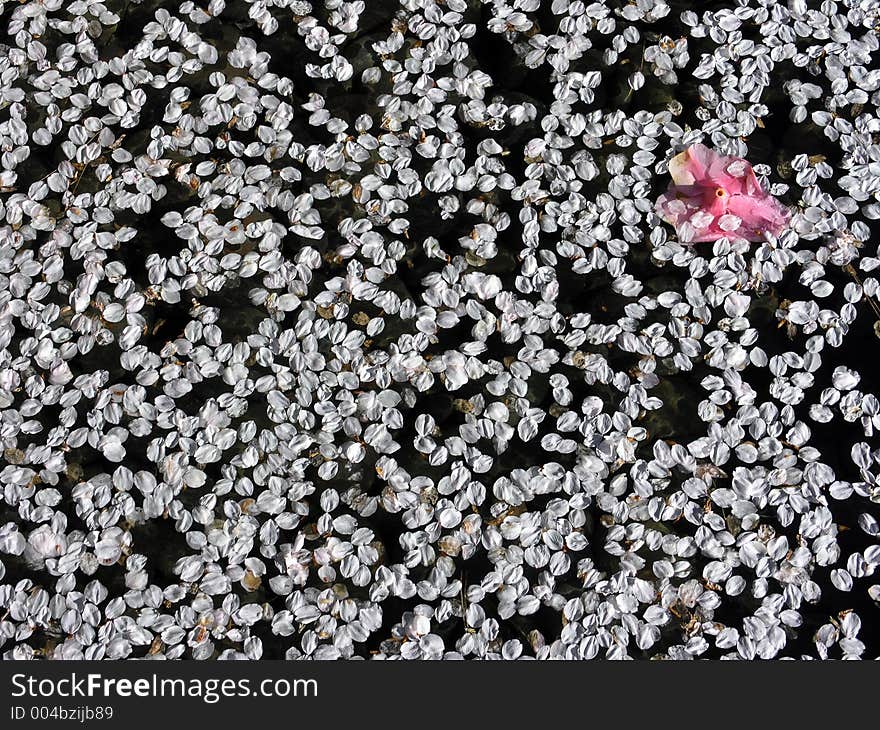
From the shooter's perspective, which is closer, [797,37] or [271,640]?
[271,640]

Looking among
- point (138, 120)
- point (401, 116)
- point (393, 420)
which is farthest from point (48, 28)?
point (393, 420)

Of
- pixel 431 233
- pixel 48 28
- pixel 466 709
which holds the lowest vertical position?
pixel 466 709

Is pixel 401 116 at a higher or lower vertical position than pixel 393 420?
higher

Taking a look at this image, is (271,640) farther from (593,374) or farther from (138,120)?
(138,120)

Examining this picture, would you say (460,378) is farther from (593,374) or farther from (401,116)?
(401,116)
